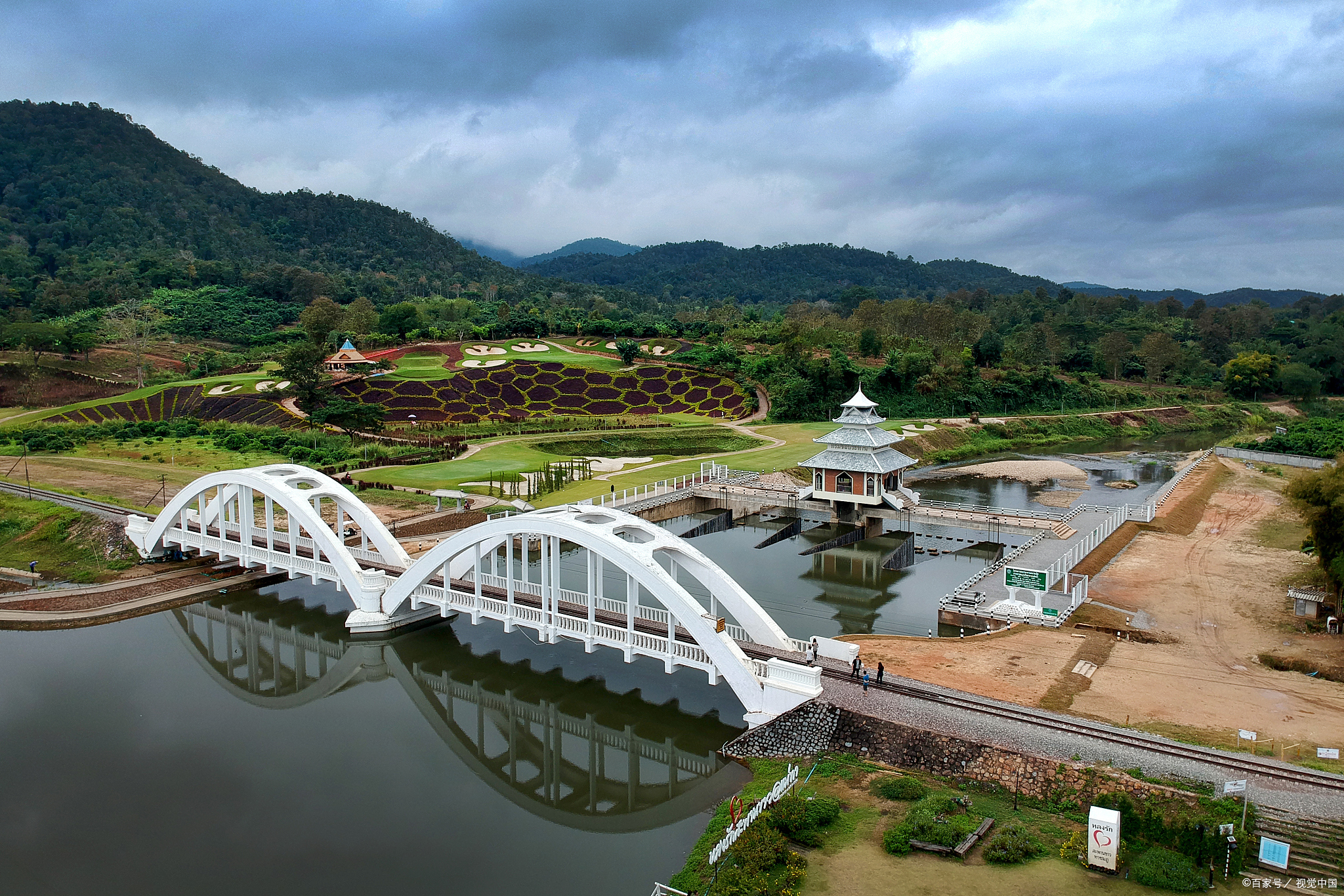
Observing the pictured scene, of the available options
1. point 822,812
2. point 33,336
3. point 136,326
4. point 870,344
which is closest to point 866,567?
point 822,812

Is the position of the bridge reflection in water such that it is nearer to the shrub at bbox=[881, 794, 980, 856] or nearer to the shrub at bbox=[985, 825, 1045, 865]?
the shrub at bbox=[881, 794, 980, 856]

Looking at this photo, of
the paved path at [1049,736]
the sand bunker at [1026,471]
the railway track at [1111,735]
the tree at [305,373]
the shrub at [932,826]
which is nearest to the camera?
the shrub at [932,826]

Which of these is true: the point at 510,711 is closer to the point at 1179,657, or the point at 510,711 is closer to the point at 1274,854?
the point at 1274,854

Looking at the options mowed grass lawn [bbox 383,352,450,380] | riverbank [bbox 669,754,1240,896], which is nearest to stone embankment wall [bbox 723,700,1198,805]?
riverbank [bbox 669,754,1240,896]

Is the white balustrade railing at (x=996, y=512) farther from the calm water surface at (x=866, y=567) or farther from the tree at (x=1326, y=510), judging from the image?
the tree at (x=1326, y=510)

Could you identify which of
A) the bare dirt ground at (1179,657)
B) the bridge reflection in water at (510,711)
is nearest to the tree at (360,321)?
the bridge reflection in water at (510,711)

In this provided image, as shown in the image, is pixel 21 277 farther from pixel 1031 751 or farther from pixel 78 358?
pixel 1031 751
